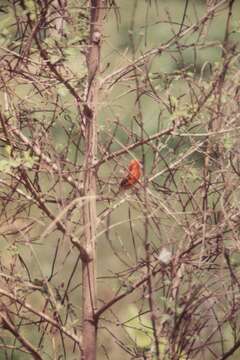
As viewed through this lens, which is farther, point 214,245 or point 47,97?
point 47,97

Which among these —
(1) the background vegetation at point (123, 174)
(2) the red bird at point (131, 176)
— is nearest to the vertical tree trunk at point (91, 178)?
(1) the background vegetation at point (123, 174)

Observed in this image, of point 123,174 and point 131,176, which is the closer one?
point 131,176

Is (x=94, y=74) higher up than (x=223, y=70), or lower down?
higher up

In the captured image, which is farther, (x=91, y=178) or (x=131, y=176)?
(x=91, y=178)

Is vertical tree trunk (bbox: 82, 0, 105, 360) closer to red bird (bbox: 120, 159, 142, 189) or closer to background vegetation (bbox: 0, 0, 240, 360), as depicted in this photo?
background vegetation (bbox: 0, 0, 240, 360)

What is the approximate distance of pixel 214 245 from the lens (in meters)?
2.46

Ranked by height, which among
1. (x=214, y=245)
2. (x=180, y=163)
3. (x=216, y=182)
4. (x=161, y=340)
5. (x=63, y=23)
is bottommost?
(x=161, y=340)

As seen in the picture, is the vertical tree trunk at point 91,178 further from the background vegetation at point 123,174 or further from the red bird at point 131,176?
the red bird at point 131,176

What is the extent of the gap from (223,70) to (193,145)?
1.75 ft

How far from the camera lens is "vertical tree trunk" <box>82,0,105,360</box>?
8.30ft

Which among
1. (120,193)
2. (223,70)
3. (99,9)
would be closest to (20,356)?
(120,193)

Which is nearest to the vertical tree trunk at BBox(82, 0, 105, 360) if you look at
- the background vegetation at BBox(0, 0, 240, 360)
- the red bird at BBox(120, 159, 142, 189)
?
the background vegetation at BBox(0, 0, 240, 360)

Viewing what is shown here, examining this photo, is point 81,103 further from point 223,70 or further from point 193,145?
point 223,70

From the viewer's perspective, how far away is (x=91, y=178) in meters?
2.58
